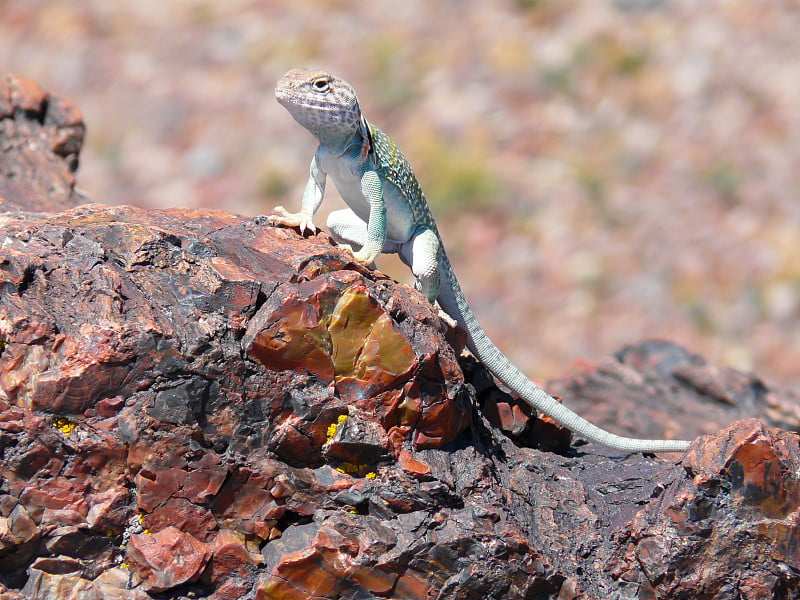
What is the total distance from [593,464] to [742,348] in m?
7.95

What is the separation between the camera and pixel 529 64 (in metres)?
16.0

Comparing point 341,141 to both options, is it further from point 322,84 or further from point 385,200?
point 385,200

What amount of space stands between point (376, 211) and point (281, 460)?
5.38 ft

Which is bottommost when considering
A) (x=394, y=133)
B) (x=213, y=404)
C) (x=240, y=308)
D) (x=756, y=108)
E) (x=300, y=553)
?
(x=300, y=553)

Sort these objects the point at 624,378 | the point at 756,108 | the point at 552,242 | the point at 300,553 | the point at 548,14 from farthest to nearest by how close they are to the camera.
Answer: the point at 548,14 → the point at 756,108 → the point at 552,242 → the point at 624,378 → the point at 300,553

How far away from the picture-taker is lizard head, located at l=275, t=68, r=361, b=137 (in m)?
4.77

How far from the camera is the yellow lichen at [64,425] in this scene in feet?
11.9

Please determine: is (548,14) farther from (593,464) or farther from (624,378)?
(593,464)

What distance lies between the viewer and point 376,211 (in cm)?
488

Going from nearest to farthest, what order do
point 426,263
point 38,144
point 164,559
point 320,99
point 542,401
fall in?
point 164,559, point 320,99, point 426,263, point 542,401, point 38,144

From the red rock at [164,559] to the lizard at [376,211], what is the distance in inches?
71.4

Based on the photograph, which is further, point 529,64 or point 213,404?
point 529,64

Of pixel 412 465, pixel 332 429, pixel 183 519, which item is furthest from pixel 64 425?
pixel 412 465

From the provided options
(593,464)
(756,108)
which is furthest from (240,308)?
(756,108)
